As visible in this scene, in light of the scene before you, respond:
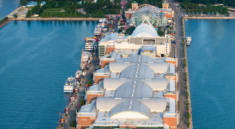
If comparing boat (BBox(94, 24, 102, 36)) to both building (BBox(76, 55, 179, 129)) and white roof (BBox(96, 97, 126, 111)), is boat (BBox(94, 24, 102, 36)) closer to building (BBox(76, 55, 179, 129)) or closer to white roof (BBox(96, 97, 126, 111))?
building (BBox(76, 55, 179, 129))

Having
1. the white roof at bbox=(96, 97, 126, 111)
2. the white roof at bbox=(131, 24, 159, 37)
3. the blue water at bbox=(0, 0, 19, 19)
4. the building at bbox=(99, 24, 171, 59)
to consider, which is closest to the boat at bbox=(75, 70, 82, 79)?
the building at bbox=(99, 24, 171, 59)

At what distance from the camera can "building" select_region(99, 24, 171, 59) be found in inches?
3765

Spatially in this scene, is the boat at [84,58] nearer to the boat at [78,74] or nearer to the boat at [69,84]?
the boat at [78,74]

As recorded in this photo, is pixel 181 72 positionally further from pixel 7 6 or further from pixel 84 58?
pixel 7 6

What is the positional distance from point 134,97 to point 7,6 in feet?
316

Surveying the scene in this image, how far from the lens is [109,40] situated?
98.8 m

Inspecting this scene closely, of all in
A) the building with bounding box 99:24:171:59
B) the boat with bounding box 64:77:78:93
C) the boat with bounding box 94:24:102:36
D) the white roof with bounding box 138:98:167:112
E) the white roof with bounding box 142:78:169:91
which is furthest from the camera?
the boat with bounding box 94:24:102:36

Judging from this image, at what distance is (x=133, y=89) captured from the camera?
2844 inches

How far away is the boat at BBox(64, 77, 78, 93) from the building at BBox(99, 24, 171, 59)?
1519 centimetres

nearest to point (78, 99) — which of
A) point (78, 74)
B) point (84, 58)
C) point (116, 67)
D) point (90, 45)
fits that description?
point (116, 67)

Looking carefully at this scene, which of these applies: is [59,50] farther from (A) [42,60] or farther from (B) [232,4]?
(B) [232,4]

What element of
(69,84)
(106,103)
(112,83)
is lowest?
(69,84)

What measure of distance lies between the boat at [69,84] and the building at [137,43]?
15194mm

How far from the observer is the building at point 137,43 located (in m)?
95.6
